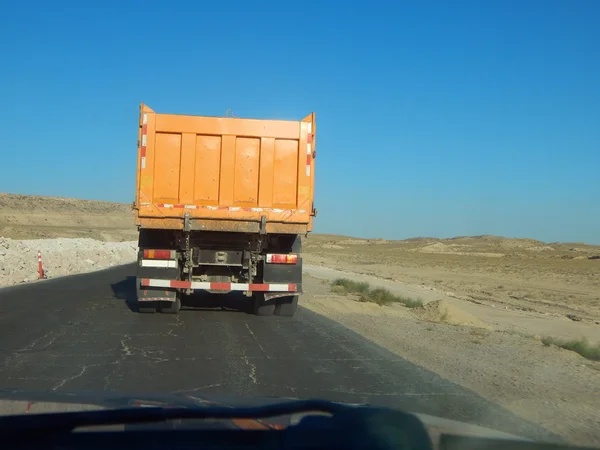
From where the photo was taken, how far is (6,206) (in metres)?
134

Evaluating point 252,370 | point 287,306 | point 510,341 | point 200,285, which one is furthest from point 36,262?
point 252,370

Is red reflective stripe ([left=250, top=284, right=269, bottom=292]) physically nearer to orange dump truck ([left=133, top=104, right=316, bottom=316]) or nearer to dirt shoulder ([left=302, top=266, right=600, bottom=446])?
orange dump truck ([left=133, top=104, right=316, bottom=316])

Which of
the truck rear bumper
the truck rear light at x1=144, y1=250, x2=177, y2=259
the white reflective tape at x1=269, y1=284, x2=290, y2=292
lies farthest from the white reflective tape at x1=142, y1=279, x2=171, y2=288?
the white reflective tape at x1=269, y1=284, x2=290, y2=292

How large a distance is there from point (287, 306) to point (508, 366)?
5928mm

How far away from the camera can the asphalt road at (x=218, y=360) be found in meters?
7.00

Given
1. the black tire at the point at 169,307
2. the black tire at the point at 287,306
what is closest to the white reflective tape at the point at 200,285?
the black tire at the point at 169,307

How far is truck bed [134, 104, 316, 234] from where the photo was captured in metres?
12.7

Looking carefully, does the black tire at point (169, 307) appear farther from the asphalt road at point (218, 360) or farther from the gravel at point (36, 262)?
the gravel at point (36, 262)

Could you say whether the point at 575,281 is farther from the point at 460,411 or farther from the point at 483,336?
the point at 460,411

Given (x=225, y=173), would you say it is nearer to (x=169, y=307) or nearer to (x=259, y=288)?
(x=259, y=288)

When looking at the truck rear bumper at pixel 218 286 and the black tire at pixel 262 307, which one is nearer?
the truck rear bumper at pixel 218 286

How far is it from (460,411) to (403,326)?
23.8ft

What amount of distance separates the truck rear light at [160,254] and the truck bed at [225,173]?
0.69 m

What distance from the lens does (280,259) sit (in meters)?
13.5
